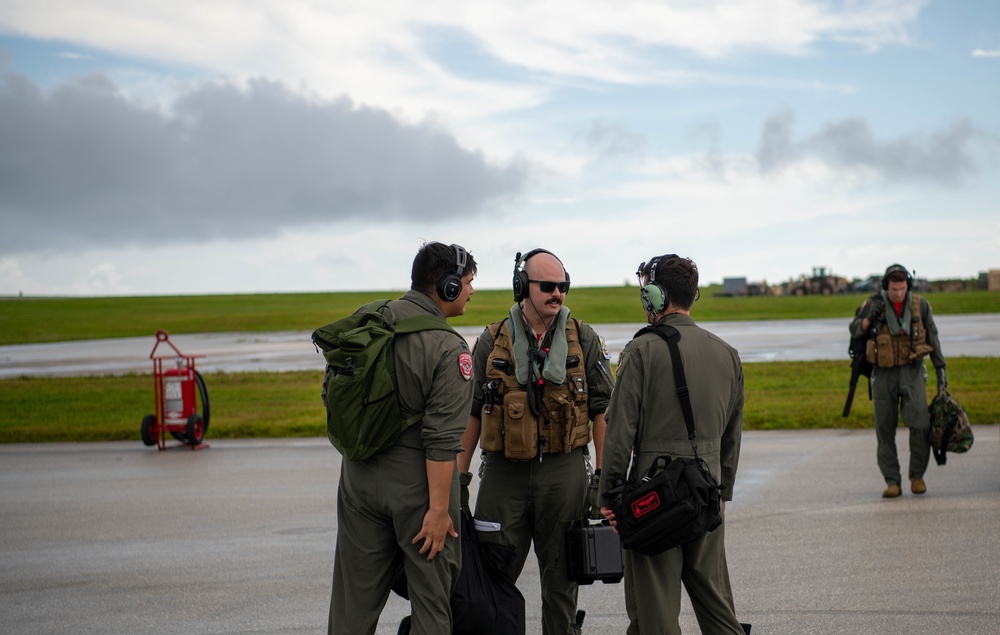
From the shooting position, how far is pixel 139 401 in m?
19.3

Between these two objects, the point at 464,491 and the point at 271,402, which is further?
the point at 271,402

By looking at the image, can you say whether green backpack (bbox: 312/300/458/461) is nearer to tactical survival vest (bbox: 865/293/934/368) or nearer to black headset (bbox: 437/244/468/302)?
black headset (bbox: 437/244/468/302)

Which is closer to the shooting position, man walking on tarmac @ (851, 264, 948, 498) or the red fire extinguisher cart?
man walking on tarmac @ (851, 264, 948, 498)

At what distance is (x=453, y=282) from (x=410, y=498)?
91 centimetres

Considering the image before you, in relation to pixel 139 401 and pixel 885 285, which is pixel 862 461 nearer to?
pixel 885 285

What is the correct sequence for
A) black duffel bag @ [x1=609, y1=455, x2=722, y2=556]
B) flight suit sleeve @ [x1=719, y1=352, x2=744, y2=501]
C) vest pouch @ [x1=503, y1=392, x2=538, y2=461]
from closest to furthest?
black duffel bag @ [x1=609, y1=455, x2=722, y2=556] → flight suit sleeve @ [x1=719, y1=352, x2=744, y2=501] → vest pouch @ [x1=503, y1=392, x2=538, y2=461]

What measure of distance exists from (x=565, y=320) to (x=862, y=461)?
6.98 metres

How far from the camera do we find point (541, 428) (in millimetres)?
4980

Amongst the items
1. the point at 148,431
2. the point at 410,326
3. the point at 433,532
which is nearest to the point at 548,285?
the point at 410,326

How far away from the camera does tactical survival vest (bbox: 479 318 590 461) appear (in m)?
4.94

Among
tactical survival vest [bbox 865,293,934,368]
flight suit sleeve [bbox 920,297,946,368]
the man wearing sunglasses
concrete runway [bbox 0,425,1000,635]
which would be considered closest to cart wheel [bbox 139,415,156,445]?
concrete runway [bbox 0,425,1000,635]

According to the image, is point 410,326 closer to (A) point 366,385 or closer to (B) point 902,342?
(A) point 366,385

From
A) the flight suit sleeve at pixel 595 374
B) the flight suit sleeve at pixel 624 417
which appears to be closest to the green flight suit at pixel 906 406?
the flight suit sleeve at pixel 595 374

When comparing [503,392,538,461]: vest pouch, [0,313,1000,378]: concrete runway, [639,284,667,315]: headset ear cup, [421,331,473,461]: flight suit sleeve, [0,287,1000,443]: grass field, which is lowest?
[0,287,1000,443]: grass field
